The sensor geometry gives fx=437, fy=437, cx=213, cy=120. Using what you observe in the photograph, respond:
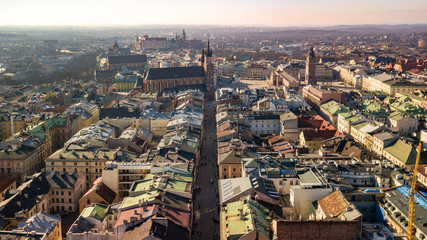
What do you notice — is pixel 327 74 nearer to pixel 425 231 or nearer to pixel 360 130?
pixel 360 130

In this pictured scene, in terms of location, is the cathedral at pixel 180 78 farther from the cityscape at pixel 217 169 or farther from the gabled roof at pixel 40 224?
the gabled roof at pixel 40 224

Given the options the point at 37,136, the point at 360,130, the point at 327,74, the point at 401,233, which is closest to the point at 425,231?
the point at 401,233

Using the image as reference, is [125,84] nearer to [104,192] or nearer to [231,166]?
[231,166]

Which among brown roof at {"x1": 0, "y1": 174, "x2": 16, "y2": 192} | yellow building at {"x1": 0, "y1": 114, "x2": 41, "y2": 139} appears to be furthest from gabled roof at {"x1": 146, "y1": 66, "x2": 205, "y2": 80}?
brown roof at {"x1": 0, "y1": 174, "x2": 16, "y2": 192}

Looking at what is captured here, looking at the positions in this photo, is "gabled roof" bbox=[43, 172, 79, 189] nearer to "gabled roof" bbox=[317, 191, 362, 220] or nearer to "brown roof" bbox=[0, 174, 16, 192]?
"brown roof" bbox=[0, 174, 16, 192]

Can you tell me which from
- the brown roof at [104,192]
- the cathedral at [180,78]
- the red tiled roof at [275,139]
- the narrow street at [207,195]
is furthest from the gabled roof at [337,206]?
the cathedral at [180,78]

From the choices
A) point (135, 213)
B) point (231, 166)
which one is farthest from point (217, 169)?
point (135, 213)
